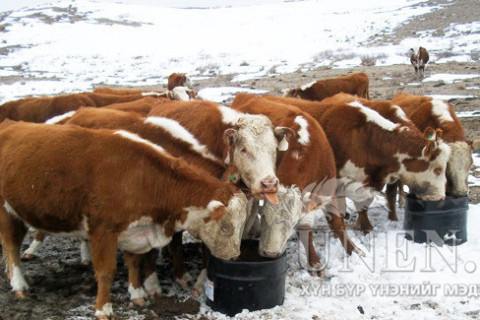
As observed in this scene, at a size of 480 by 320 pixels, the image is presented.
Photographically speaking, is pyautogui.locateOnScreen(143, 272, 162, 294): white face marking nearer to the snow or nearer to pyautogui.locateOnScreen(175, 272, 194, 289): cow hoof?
pyautogui.locateOnScreen(175, 272, 194, 289): cow hoof

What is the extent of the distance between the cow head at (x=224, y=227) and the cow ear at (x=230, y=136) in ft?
2.50

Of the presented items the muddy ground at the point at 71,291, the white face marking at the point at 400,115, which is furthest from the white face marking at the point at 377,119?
the muddy ground at the point at 71,291

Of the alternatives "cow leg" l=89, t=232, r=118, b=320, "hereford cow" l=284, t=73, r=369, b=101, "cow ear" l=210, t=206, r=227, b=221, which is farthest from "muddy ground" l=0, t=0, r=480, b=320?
"hereford cow" l=284, t=73, r=369, b=101

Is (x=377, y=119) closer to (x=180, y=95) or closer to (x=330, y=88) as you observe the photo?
(x=180, y=95)

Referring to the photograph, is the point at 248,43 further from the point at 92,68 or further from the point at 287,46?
the point at 92,68

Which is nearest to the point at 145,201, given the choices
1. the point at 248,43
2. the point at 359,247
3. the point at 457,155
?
the point at 359,247

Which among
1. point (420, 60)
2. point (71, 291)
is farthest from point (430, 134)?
point (420, 60)

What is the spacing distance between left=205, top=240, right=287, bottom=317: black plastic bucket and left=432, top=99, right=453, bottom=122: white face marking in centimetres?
412

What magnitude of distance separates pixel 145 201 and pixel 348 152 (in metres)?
3.17

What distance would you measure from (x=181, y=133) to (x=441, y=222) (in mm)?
3498

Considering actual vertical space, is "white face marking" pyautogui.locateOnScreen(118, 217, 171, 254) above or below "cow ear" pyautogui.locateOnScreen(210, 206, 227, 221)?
below

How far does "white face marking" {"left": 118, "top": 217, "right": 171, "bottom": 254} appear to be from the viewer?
4.80 meters

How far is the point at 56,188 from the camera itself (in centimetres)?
474

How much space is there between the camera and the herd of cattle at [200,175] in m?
4.75
